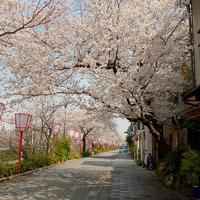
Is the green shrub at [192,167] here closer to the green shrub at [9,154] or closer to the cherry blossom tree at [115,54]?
the cherry blossom tree at [115,54]

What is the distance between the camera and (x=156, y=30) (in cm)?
1570

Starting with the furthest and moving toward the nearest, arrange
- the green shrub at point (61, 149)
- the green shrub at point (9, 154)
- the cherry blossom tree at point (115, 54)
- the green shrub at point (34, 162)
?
the green shrub at point (61, 149) < the green shrub at point (9, 154) < the green shrub at point (34, 162) < the cherry blossom tree at point (115, 54)

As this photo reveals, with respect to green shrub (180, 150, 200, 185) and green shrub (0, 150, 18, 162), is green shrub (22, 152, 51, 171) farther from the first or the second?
green shrub (180, 150, 200, 185)

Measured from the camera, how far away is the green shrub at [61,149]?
3806 centimetres

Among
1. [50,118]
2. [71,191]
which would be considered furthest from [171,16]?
[50,118]

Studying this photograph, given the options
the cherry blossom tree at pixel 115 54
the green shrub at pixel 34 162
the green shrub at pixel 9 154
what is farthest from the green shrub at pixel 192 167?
the green shrub at pixel 9 154

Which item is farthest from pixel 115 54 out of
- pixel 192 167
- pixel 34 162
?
pixel 34 162

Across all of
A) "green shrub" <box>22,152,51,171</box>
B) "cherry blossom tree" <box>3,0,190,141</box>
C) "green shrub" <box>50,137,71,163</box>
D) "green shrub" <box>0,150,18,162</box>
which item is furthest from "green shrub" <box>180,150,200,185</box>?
"green shrub" <box>50,137,71,163</box>

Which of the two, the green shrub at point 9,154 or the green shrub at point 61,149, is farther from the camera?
the green shrub at point 61,149

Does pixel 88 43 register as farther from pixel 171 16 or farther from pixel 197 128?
pixel 197 128

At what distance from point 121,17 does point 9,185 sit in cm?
817

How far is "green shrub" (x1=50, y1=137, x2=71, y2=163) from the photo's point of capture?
125ft

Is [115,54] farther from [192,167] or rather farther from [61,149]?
[61,149]

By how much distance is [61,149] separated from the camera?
40688 mm
